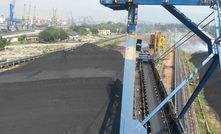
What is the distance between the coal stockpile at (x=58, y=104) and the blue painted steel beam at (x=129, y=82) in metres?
2.62

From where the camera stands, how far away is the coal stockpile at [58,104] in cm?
1105

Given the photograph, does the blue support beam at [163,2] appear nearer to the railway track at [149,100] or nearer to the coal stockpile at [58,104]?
the coal stockpile at [58,104]

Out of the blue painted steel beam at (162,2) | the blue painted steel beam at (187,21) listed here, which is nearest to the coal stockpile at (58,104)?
the blue painted steel beam at (162,2)

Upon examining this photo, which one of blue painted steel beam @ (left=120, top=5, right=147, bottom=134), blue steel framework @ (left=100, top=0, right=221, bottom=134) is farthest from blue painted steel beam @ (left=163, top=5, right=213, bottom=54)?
blue painted steel beam @ (left=120, top=5, right=147, bottom=134)

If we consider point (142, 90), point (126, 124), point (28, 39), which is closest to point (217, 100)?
point (142, 90)

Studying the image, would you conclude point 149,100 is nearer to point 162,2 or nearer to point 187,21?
point 187,21

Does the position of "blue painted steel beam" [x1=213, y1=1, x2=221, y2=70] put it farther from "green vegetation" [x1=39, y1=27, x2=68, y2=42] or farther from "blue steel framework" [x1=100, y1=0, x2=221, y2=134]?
"green vegetation" [x1=39, y1=27, x2=68, y2=42]

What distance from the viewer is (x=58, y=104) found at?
12938 mm

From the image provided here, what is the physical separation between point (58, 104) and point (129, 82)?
5016 mm

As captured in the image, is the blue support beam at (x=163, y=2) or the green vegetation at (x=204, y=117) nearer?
the blue support beam at (x=163, y=2)

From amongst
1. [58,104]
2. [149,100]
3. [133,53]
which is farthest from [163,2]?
[149,100]

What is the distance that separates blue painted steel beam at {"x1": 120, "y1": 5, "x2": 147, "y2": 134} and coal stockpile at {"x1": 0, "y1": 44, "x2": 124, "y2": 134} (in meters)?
2.62

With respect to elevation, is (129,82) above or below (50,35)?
below

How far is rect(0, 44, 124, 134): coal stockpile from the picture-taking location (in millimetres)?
11052
